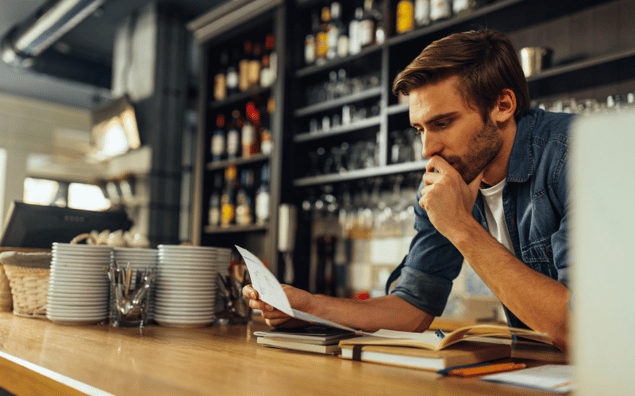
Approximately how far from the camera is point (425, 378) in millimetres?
674

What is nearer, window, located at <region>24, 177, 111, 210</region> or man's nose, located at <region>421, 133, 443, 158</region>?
man's nose, located at <region>421, 133, 443, 158</region>

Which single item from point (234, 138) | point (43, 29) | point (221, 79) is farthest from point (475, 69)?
point (43, 29)

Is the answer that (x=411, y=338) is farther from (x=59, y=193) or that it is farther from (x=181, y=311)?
(x=59, y=193)

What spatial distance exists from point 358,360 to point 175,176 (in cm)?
399

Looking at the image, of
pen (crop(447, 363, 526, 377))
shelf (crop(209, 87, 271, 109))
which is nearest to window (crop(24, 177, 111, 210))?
shelf (crop(209, 87, 271, 109))

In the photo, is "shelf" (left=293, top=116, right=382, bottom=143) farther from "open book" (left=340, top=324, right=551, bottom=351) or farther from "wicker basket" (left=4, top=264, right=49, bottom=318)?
"open book" (left=340, top=324, right=551, bottom=351)

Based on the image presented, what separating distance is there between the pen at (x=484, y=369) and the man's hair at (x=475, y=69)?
69 centimetres

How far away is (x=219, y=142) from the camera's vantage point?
369cm

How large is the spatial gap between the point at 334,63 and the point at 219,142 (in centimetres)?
112

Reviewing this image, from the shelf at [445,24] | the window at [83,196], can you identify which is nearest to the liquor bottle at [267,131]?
the shelf at [445,24]

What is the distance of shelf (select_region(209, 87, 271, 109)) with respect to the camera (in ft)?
11.0

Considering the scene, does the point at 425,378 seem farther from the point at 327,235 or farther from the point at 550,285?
the point at 327,235

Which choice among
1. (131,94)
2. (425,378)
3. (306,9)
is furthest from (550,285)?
(131,94)

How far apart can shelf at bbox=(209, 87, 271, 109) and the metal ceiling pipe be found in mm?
1100
